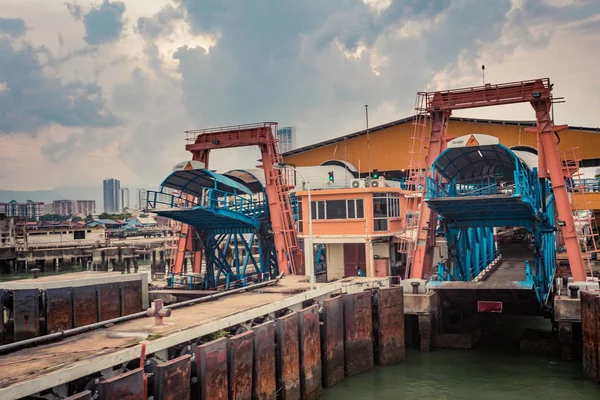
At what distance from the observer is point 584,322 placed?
1994 cm

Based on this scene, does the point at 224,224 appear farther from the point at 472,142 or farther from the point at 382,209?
the point at 472,142

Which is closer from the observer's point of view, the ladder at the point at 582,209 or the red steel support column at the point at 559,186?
the red steel support column at the point at 559,186

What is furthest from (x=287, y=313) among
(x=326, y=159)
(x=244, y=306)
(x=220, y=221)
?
(x=326, y=159)

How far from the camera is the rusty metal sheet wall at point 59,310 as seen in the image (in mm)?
20641

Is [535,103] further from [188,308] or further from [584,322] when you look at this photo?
[188,308]

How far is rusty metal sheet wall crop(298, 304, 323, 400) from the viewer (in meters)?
18.0

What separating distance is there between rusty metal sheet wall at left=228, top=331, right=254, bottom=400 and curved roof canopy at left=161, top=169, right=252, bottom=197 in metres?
15.7

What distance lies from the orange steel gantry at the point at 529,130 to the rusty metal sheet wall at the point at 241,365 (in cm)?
1317

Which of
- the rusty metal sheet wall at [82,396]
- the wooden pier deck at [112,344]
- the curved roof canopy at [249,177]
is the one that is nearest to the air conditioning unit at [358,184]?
the curved roof canopy at [249,177]

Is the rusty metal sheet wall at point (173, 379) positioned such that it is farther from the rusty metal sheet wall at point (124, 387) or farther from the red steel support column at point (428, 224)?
the red steel support column at point (428, 224)

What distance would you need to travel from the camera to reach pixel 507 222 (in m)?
25.6

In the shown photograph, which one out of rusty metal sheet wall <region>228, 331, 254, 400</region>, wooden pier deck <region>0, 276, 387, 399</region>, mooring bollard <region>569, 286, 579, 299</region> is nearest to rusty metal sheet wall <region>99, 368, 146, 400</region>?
wooden pier deck <region>0, 276, 387, 399</region>

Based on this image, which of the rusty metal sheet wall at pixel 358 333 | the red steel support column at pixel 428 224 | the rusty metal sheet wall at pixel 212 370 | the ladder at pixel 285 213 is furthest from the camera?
the ladder at pixel 285 213

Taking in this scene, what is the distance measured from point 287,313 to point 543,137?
14.2 meters
